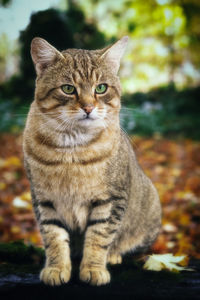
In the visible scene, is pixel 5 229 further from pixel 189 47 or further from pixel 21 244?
pixel 189 47

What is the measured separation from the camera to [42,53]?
2.07 meters

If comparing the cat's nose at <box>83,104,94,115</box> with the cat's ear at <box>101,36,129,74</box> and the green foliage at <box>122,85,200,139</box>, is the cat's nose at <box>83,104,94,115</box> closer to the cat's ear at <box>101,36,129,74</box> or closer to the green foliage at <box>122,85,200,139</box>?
the cat's ear at <box>101,36,129,74</box>

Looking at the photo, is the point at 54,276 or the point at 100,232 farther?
the point at 100,232

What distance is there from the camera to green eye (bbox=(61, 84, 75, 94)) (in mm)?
2037

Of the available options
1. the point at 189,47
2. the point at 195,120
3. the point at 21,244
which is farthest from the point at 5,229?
the point at 189,47

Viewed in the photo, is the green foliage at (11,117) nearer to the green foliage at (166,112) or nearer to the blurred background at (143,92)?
the blurred background at (143,92)

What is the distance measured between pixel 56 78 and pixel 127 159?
71 centimetres

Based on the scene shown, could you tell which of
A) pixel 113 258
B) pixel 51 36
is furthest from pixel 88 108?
pixel 51 36

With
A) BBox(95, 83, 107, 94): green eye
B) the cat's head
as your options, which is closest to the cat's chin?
the cat's head

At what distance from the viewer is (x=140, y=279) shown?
1.93 m

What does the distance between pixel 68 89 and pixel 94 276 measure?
1.08 metres

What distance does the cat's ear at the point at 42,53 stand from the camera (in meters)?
2.02

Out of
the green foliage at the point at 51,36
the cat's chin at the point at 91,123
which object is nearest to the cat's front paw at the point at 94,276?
the cat's chin at the point at 91,123

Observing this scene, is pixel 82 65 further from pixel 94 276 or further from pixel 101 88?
pixel 94 276
